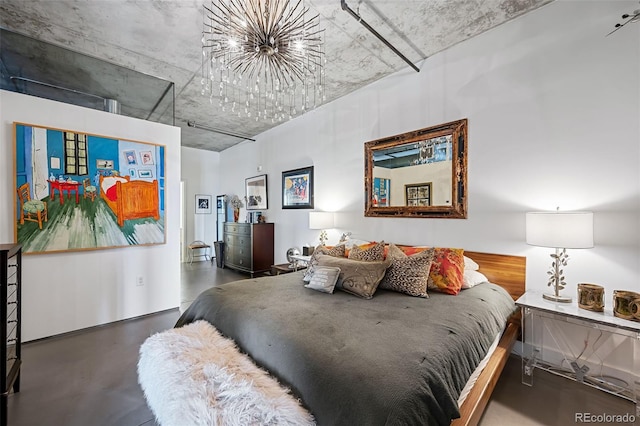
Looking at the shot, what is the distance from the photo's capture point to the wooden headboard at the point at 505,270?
235 centimetres

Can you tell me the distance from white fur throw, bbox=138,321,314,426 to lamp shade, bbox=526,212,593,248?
203 cm

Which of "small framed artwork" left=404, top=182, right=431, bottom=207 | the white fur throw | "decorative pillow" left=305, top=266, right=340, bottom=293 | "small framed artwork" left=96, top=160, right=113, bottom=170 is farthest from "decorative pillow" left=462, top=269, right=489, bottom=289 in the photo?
"small framed artwork" left=96, top=160, right=113, bottom=170

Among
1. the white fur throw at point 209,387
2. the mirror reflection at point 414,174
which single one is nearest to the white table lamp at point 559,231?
the mirror reflection at point 414,174

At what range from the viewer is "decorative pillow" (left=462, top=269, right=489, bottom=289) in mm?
2234

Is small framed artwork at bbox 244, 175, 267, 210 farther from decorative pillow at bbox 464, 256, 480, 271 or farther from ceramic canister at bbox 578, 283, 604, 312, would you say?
ceramic canister at bbox 578, 283, 604, 312

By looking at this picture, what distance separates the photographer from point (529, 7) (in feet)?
7.35

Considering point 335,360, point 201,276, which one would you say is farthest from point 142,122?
point 335,360

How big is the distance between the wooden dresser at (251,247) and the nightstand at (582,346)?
418 cm

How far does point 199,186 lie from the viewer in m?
7.00

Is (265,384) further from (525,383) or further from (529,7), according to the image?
(529,7)

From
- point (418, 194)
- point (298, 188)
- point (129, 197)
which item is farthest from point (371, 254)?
point (129, 197)

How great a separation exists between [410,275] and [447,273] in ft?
1.09

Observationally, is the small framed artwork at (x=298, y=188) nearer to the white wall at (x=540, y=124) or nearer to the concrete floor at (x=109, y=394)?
the white wall at (x=540, y=124)

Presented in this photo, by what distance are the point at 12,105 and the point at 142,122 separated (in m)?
1.06
